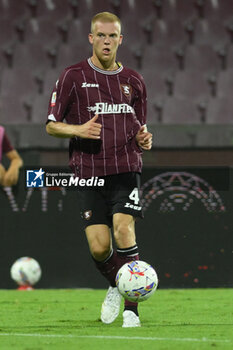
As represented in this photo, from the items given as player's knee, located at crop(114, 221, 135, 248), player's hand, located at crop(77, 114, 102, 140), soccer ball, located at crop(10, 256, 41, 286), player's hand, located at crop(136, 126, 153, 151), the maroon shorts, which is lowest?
soccer ball, located at crop(10, 256, 41, 286)

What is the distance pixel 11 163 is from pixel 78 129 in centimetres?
345

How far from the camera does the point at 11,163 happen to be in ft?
27.2

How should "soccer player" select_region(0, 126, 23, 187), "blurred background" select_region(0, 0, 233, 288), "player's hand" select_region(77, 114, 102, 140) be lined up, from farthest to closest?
"blurred background" select_region(0, 0, 233, 288)
"soccer player" select_region(0, 126, 23, 187)
"player's hand" select_region(77, 114, 102, 140)

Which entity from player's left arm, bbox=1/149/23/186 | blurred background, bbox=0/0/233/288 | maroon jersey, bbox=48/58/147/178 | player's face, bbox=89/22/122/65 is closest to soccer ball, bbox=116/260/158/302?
maroon jersey, bbox=48/58/147/178

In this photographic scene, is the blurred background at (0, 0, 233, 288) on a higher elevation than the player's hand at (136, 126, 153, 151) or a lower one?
lower

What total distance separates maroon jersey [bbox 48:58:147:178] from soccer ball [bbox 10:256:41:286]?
355 cm

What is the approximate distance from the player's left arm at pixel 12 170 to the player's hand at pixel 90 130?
309 cm

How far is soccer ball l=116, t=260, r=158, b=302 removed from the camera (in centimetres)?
475

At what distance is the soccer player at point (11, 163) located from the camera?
7.92 metres

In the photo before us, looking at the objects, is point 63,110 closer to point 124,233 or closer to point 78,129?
point 78,129

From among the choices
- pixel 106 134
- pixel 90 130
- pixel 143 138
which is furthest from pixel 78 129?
pixel 143 138

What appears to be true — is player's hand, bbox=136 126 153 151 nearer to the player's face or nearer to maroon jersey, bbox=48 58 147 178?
maroon jersey, bbox=48 58 147 178

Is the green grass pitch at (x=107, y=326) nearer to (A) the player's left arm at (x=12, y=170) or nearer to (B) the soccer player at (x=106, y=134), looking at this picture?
(B) the soccer player at (x=106, y=134)

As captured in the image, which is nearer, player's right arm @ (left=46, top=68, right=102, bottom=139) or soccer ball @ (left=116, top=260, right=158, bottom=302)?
soccer ball @ (left=116, top=260, right=158, bottom=302)
